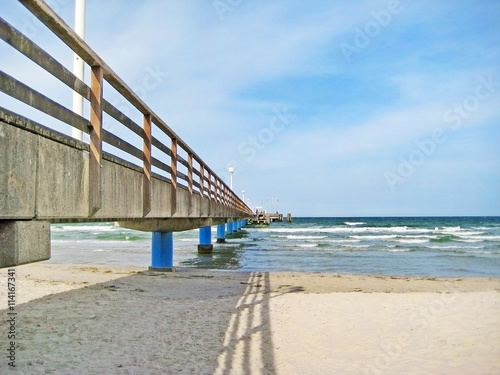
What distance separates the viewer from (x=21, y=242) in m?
3.29

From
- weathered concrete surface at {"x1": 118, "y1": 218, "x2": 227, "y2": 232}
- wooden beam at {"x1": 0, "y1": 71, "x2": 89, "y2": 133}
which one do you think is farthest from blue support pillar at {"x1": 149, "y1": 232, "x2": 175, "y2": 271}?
wooden beam at {"x1": 0, "y1": 71, "x2": 89, "y2": 133}

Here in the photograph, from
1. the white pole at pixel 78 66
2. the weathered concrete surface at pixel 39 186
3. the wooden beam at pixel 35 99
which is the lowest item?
the weathered concrete surface at pixel 39 186

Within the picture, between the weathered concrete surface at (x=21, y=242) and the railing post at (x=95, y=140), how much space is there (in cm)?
93

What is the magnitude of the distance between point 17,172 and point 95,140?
4.70 feet

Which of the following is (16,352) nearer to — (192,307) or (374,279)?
(192,307)

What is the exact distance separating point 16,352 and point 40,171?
3.59m

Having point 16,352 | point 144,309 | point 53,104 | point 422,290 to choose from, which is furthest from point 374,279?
point 53,104

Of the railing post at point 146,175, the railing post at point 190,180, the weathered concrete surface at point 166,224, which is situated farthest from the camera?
the weathered concrete surface at point 166,224

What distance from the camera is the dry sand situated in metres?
5.96

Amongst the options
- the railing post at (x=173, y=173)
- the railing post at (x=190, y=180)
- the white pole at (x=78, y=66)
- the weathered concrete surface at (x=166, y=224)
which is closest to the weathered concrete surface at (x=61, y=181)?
the white pole at (x=78, y=66)

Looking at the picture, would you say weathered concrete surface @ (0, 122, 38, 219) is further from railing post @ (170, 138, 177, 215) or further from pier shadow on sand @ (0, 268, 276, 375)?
railing post @ (170, 138, 177, 215)

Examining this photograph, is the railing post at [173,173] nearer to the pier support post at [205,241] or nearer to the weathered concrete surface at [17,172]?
the weathered concrete surface at [17,172]

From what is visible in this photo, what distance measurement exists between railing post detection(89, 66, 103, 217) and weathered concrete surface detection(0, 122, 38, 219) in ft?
3.54

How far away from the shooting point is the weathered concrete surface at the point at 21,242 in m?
3.20
